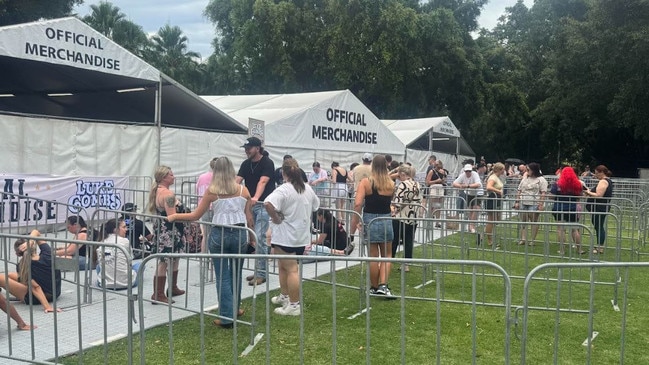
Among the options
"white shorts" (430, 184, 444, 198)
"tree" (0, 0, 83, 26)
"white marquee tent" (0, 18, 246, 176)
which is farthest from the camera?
"tree" (0, 0, 83, 26)

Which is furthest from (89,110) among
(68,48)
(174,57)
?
(174,57)

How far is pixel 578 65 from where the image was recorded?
120 ft

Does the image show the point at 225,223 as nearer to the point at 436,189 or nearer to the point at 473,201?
the point at 473,201

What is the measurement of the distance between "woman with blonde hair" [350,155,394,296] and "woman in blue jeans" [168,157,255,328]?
1.72 metres

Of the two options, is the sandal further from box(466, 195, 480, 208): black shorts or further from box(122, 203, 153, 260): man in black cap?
box(466, 195, 480, 208): black shorts

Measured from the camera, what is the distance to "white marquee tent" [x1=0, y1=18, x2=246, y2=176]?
11.1 meters

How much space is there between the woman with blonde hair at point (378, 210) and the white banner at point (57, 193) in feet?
18.6

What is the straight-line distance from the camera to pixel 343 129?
58.9 ft

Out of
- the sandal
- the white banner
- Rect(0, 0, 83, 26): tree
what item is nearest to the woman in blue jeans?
the sandal

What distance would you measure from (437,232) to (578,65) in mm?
32096

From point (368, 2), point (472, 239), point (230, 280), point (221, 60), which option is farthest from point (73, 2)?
point (230, 280)

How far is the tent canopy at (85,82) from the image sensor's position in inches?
428

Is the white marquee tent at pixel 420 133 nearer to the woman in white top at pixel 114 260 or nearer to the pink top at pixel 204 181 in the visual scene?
the pink top at pixel 204 181

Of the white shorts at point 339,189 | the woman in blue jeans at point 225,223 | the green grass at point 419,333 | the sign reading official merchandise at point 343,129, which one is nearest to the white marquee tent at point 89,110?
the sign reading official merchandise at point 343,129
